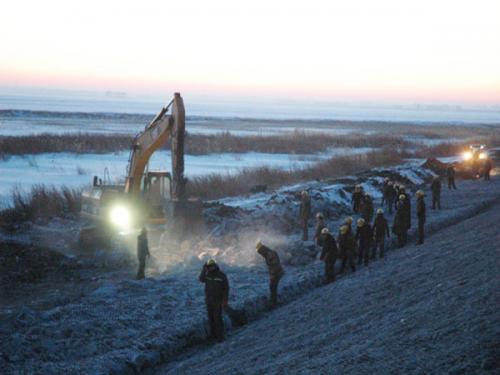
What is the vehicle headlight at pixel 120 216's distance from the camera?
1862 cm

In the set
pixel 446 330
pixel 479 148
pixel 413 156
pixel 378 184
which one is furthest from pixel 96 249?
pixel 413 156

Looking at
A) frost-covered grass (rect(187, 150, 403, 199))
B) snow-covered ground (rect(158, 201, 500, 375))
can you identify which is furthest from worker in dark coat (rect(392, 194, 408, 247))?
frost-covered grass (rect(187, 150, 403, 199))

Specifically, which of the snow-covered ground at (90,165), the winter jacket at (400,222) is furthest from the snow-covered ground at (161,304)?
the snow-covered ground at (90,165)

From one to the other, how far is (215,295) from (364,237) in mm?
5983

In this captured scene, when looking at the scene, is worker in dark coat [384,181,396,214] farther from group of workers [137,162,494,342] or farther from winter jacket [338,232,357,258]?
winter jacket [338,232,357,258]

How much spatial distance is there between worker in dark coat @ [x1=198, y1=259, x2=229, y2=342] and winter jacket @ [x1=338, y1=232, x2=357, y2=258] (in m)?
4.73

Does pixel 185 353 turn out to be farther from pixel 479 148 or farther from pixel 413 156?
pixel 413 156

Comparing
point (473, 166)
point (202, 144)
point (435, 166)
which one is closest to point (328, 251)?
point (473, 166)

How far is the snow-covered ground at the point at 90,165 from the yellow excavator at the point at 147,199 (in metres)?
8.93

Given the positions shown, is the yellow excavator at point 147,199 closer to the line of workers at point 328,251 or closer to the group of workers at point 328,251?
the group of workers at point 328,251

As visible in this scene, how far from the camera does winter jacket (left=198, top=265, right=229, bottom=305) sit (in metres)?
11.0

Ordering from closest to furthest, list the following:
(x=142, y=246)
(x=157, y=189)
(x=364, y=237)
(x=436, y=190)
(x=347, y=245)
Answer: (x=347, y=245) → (x=142, y=246) → (x=364, y=237) → (x=157, y=189) → (x=436, y=190)

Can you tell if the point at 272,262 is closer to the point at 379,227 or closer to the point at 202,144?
the point at 379,227

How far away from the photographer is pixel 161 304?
1275 centimetres
